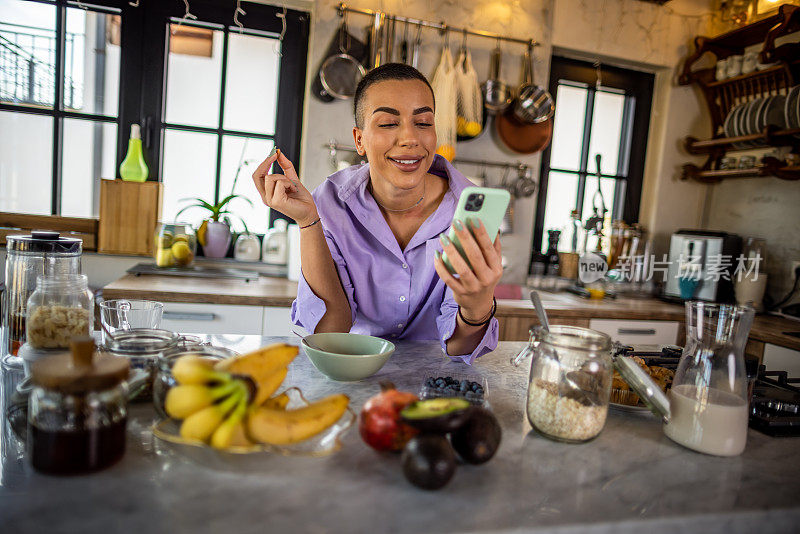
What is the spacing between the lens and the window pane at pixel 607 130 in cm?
329

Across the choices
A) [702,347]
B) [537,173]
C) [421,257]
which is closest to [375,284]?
[421,257]

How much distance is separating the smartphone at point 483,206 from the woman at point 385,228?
1.21ft

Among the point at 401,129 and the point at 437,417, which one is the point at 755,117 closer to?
the point at 401,129

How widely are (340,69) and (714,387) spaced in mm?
2301

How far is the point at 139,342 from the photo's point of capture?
2.83 feet

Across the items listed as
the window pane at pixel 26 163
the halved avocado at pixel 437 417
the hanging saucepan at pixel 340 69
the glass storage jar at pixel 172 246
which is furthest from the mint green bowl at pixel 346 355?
the window pane at pixel 26 163

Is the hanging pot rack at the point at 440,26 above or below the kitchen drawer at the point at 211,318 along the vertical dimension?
above

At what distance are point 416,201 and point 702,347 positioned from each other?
2.93 ft

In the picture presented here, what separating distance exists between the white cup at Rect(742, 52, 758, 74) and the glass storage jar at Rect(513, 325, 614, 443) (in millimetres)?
2770

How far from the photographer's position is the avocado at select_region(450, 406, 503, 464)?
0.70 m

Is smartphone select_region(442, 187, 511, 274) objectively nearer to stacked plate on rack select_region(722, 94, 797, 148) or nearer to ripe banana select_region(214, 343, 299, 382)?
ripe banana select_region(214, 343, 299, 382)

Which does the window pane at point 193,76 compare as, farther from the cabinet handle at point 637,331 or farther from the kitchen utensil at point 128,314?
the cabinet handle at point 637,331

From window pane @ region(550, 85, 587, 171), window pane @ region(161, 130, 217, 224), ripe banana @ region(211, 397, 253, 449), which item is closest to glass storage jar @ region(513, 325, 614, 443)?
ripe banana @ region(211, 397, 253, 449)

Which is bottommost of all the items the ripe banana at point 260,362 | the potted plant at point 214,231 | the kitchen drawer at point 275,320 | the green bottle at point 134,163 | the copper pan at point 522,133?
the kitchen drawer at point 275,320
